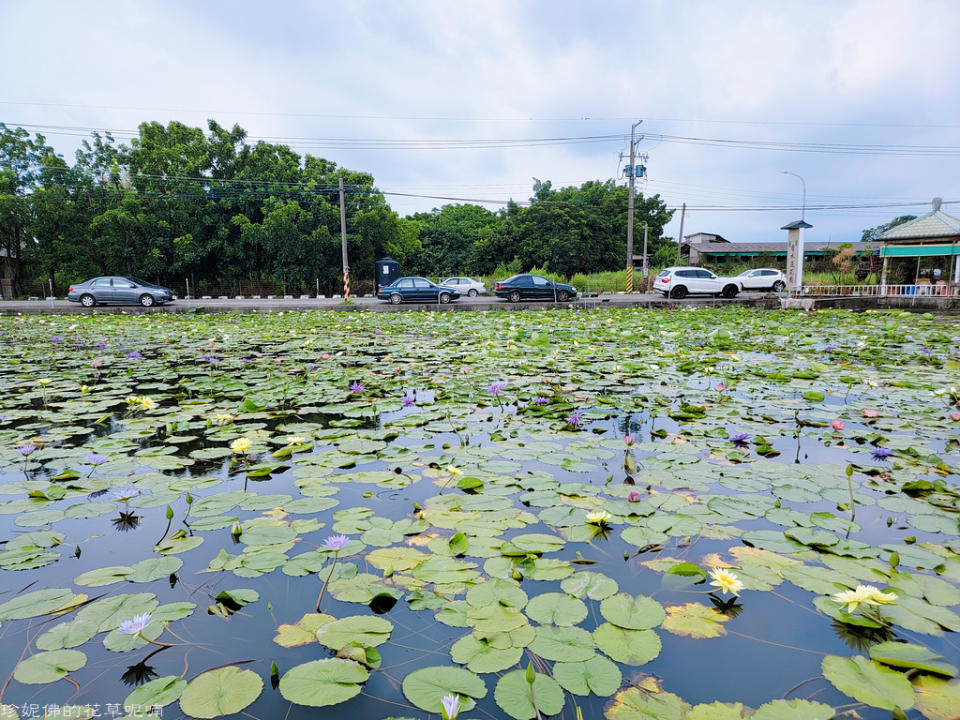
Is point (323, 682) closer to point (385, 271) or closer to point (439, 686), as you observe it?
point (439, 686)

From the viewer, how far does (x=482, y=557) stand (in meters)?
1.48

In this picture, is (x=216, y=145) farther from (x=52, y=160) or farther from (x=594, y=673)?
(x=594, y=673)

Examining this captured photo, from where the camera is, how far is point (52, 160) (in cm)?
2427

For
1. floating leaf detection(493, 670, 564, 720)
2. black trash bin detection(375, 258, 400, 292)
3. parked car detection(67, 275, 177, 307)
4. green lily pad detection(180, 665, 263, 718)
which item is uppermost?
black trash bin detection(375, 258, 400, 292)

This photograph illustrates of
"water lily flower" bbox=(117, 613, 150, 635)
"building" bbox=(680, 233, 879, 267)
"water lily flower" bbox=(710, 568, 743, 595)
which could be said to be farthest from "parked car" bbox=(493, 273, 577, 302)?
"building" bbox=(680, 233, 879, 267)

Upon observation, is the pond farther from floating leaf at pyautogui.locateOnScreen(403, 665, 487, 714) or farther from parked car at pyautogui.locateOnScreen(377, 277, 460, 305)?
parked car at pyautogui.locateOnScreen(377, 277, 460, 305)

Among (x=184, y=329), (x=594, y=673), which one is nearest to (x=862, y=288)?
(x=184, y=329)

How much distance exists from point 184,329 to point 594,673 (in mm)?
9029

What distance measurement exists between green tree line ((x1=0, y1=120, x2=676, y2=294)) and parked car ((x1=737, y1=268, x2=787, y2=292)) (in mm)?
17597

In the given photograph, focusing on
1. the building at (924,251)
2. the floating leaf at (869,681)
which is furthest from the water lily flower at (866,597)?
the building at (924,251)

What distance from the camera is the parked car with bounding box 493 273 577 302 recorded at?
17.6m

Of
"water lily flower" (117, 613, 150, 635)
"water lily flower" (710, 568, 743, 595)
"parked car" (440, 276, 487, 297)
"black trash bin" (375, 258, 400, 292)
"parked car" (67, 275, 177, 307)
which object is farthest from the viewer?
"black trash bin" (375, 258, 400, 292)

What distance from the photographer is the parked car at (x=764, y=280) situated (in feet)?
68.8

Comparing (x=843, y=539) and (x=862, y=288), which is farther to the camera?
(x=862, y=288)
